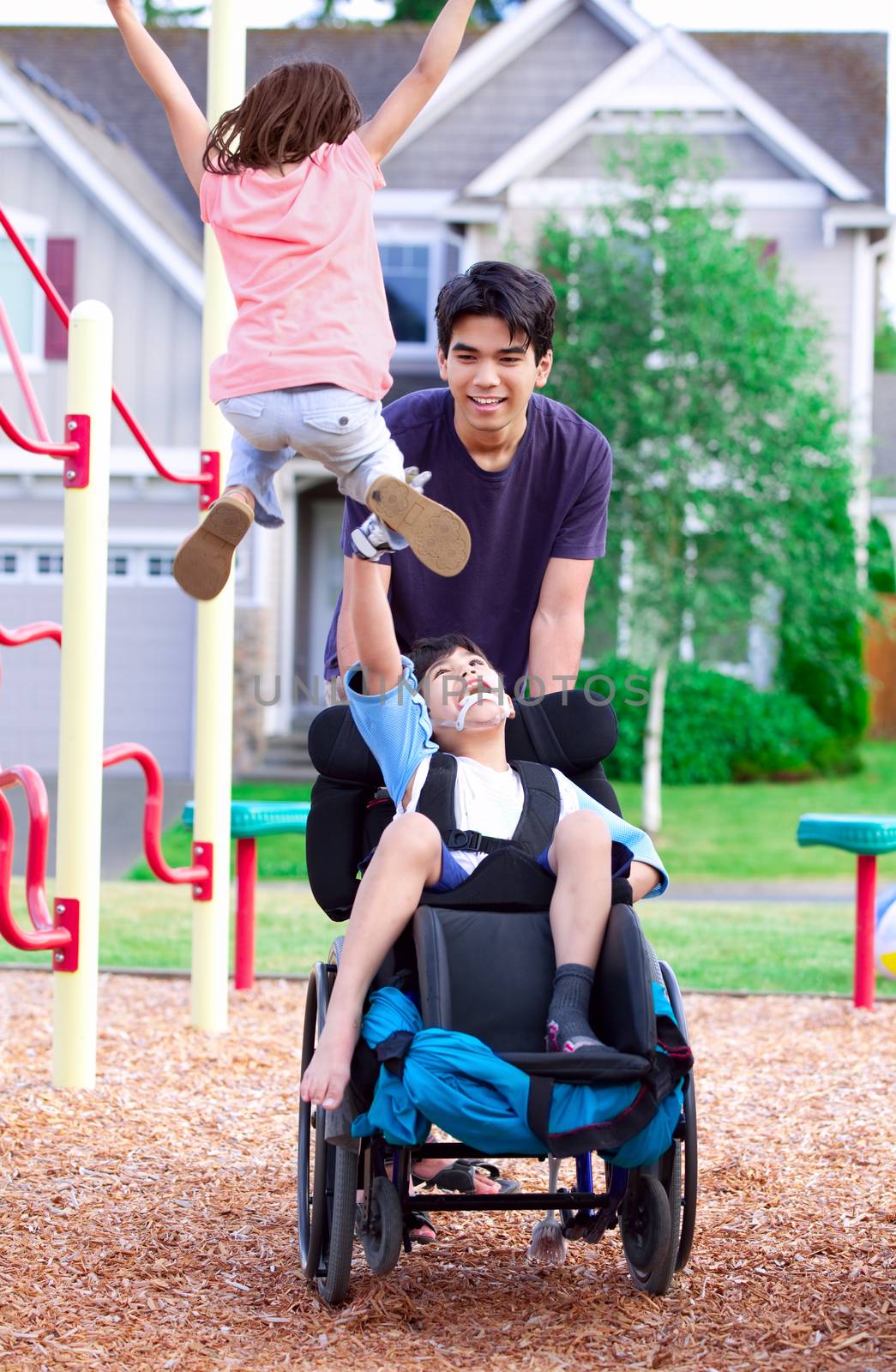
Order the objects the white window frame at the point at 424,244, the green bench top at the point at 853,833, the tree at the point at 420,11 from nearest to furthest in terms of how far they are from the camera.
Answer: the green bench top at the point at 853,833 → the white window frame at the point at 424,244 → the tree at the point at 420,11

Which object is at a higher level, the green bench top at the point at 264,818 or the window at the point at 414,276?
the window at the point at 414,276

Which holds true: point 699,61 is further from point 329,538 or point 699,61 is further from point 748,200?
point 329,538

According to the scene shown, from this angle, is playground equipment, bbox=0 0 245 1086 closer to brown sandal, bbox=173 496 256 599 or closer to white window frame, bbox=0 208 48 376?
brown sandal, bbox=173 496 256 599

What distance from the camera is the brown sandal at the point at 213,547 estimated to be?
8.06 ft

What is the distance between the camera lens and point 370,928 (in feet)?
9.12

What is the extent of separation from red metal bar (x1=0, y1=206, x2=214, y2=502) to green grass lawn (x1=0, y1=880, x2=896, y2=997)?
2619 millimetres

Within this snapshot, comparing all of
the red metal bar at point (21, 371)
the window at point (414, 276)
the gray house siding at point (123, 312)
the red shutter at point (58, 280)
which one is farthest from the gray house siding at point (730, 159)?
the red metal bar at point (21, 371)

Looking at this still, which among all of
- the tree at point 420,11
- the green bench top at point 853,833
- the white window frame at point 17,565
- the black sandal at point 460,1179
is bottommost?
the black sandal at point 460,1179

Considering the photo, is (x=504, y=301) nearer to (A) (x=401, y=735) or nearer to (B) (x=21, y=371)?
(A) (x=401, y=735)

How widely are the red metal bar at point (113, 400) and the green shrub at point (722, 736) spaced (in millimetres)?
9458

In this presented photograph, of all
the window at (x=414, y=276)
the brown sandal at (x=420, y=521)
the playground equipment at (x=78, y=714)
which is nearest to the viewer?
the brown sandal at (x=420, y=521)

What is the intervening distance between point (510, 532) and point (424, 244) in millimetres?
13160

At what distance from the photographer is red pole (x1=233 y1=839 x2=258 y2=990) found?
6.03m

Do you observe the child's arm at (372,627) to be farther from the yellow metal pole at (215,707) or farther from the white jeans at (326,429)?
the yellow metal pole at (215,707)
